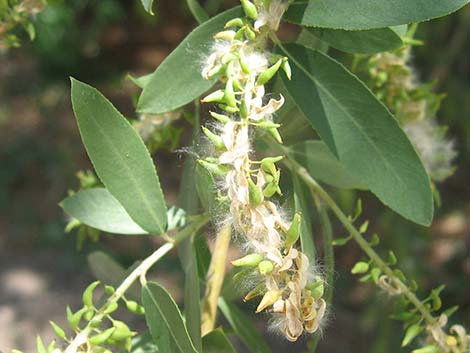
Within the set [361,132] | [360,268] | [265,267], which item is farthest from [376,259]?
[265,267]

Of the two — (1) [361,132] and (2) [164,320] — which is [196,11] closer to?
(1) [361,132]

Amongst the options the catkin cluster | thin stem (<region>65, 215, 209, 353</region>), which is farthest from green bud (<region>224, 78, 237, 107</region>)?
thin stem (<region>65, 215, 209, 353</region>)

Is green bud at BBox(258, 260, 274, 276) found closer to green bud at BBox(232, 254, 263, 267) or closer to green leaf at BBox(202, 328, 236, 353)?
green bud at BBox(232, 254, 263, 267)

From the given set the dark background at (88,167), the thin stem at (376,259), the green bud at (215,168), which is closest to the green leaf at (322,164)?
the thin stem at (376,259)

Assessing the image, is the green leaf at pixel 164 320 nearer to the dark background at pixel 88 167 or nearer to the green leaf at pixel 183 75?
the green leaf at pixel 183 75

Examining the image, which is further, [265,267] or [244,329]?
[244,329]

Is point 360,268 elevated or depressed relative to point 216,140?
depressed
